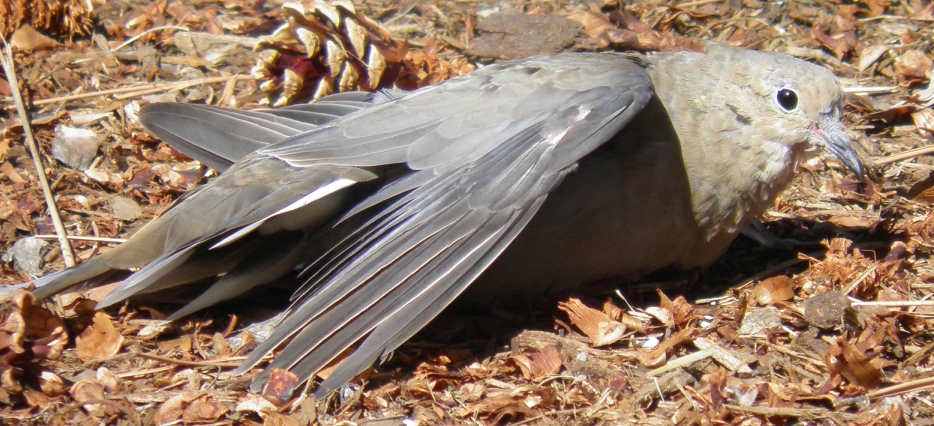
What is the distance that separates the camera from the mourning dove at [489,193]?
3094 mm

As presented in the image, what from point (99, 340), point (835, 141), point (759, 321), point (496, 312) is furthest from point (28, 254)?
point (835, 141)

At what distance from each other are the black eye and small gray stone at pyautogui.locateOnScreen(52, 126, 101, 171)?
10.4 ft

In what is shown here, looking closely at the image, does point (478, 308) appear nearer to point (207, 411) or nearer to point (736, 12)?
point (207, 411)

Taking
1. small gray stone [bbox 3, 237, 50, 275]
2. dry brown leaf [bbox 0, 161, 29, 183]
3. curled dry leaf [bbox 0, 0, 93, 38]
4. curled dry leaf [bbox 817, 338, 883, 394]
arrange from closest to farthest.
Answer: curled dry leaf [bbox 817, 338, 883, 394] < small gray stone [bbox 3, 237, 50, 275] < dry brown leaf [bbox 0, 161, 29, 183] < curled dry leaf [bbox 0, 0, 93, 38]

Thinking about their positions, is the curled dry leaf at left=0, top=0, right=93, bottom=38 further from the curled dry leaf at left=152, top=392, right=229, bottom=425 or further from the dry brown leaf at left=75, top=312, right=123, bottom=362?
the curled dry leaf at left=152, top=392, right=229, bottom=425

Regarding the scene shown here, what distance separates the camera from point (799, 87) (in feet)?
11.7

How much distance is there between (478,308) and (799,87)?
5.08 ft

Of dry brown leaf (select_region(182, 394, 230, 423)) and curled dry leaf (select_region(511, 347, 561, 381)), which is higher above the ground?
dry brown leaf (select_region(182, 394, 230, 423))

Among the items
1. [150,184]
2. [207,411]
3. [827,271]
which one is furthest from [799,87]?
[150,184]

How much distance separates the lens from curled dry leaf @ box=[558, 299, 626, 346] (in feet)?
11.2

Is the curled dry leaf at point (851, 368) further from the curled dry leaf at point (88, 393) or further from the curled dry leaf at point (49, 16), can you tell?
the curled dry leaf at point (49, 16)

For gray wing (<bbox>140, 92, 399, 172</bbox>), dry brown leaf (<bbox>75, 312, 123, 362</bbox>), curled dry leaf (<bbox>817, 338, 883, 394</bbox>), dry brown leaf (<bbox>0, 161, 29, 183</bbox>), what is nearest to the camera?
curled dry leaf (<bbox>817, 338, 883, 394</bbox>)

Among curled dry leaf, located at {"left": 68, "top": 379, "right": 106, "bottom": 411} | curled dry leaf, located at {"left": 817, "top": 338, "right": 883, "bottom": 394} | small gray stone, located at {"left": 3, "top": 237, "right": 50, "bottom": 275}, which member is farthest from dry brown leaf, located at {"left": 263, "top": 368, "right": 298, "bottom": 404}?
curled dry leaf, located at {"left": 817, "top": 338, "right": 883, "bottom": 394}

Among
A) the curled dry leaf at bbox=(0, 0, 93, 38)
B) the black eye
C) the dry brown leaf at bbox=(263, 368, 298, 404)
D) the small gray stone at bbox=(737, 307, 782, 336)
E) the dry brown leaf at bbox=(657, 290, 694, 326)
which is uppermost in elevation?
the curled dry leaf at bbox=(0, 0, 93, 38)
